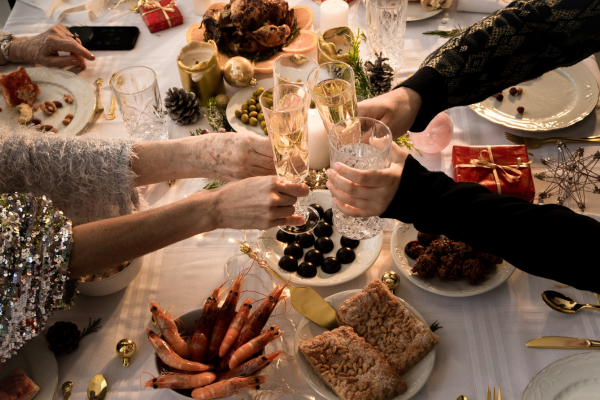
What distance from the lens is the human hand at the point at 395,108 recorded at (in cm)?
134

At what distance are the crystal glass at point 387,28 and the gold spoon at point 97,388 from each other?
147cm

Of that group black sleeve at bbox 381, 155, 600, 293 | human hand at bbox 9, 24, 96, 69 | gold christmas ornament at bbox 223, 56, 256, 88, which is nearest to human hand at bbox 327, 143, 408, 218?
black sleeve at bbox 381, 155, 600, 293

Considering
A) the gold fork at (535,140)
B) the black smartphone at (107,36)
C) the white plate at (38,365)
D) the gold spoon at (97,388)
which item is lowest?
the gold spoon at (97,388)

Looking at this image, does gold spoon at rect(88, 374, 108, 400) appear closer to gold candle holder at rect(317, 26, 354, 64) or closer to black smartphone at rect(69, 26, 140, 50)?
gold candle holder at rect(317, 26, 354, 64)

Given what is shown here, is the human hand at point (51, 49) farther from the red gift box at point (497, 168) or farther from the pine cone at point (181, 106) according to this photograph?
the red gift box at point (497, 168)

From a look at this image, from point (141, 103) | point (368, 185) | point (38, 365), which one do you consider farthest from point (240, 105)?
point (38, 365)

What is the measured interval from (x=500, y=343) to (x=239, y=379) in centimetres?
67

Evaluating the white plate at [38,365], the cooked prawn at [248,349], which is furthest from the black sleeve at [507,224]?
the white plate at [38,365]

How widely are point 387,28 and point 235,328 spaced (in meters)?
1.24

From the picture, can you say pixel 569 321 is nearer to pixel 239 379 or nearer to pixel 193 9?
pixel 239 379

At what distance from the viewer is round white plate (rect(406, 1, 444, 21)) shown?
2062mm

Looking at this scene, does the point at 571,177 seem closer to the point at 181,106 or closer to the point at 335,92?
the point at 335,92

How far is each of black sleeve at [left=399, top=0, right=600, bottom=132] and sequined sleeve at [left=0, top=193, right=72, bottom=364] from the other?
105 cm

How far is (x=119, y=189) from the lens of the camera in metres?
1.41
